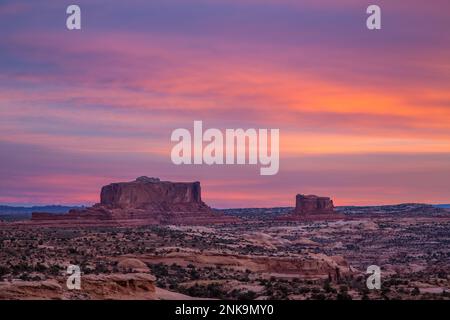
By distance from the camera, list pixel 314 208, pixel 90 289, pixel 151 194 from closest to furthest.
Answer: pixel 90 289
pixel 151 194
pixel 314 208

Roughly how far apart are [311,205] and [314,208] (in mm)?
739

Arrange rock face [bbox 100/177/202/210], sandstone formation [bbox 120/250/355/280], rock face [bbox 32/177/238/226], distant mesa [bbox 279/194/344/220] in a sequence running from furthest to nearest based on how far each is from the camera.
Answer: distant mesa [bbox 279/194/344/220] → rock face [bbox 100/177/202/210] → rock face [bbox 32/177/238/226] → sandstone formation [bbox 120/250/355/280]

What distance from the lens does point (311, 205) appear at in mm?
147625

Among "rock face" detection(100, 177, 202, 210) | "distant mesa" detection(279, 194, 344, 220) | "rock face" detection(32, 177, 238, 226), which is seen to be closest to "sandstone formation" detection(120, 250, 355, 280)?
"rock face" detection(32, 177, 238, 226)

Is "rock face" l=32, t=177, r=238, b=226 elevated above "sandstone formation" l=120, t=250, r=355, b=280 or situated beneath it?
elevated above

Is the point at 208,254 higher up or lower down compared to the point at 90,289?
lower down

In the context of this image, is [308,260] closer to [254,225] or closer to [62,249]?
[62,249]

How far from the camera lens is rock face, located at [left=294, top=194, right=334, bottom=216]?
14694 centimetres

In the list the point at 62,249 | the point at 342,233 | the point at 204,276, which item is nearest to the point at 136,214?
the point at 342,233

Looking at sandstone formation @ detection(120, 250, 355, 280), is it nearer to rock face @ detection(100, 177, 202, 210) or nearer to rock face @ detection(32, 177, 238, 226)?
rock face @ detection(32, 177, 238, 226)

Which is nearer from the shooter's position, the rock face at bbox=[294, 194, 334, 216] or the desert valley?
the desert valley

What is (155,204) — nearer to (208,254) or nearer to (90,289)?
(208,254)

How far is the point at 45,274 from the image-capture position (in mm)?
37312

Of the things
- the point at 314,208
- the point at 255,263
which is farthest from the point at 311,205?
the point at 255,263
